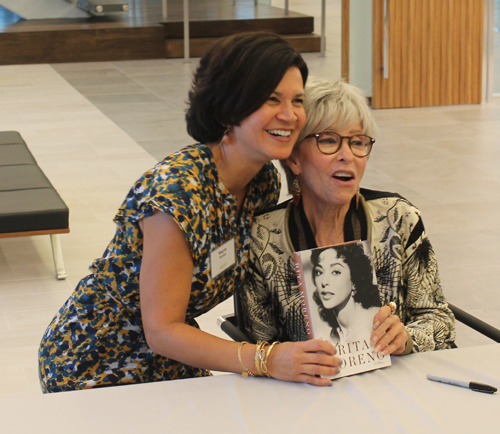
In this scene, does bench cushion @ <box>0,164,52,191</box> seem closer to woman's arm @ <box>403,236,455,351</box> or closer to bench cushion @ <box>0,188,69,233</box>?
bench cushion @ <box>0,188,69,233</box>

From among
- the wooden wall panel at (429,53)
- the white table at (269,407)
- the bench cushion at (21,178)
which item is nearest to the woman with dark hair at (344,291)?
the white table at (269,407)

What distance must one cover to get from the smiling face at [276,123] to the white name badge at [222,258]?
23cm

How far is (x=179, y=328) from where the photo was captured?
171 cm

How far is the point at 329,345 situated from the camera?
5.33 ft

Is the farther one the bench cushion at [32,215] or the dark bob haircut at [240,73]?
the bench cushion at [32,215]

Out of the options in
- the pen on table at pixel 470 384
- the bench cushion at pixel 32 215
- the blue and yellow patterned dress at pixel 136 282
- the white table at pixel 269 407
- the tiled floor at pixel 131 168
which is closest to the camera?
the white table at pixel 269 407

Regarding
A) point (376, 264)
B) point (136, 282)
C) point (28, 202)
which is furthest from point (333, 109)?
point (28, 202)

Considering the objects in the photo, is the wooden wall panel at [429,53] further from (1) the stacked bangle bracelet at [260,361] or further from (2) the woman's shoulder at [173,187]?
(1) the stacked bangle bracelet at [260,361]

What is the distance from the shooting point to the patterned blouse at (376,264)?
1994mm

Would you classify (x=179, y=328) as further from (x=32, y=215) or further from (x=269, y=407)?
(x=32, y=215)

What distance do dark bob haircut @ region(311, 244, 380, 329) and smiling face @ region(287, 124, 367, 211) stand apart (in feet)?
1.08

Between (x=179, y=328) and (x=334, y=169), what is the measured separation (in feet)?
1.90

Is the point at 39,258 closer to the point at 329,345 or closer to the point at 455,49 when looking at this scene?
the point at 329,345

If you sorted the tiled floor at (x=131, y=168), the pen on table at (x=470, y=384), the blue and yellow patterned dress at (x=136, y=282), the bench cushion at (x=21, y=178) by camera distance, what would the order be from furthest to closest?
1. the bench cushion at (x=21, y=178)
2. the tiled floor at (x=131, y=168)
3. the blue and yellow patterned dress at (x=136, y=282)
4. the pen on table at (x=470, y=384)
